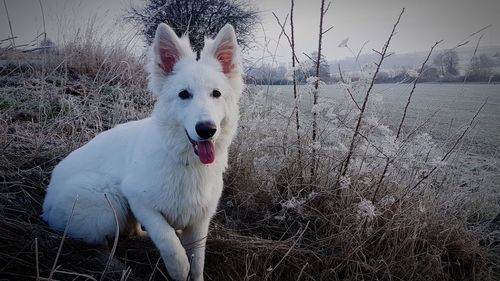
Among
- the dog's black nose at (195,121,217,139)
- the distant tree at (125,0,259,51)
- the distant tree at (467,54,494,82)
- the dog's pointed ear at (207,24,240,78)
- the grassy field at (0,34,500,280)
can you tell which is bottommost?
the grassy field at (0,34,500,280)

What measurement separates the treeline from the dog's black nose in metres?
1.27

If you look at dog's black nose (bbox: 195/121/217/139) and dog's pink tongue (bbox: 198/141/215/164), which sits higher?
dog's black nose (bbox: 195/121/217/139)

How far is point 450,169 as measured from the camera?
3738 mm

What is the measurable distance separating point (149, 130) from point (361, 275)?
1.97 metres

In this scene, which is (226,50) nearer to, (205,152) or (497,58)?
(205,152)

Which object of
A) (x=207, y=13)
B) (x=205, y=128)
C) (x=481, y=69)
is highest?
(x=207, y=13)

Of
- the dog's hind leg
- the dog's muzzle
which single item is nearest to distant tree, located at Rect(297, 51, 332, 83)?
the dog's muzzle

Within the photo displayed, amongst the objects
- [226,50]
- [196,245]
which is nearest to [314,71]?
[226,50]

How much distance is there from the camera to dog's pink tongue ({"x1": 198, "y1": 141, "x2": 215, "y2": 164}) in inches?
87.0

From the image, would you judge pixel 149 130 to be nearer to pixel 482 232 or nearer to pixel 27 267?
pixel 27 267

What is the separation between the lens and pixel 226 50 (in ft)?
8.87

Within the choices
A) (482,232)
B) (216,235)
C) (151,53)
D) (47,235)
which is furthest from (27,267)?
(482,232)

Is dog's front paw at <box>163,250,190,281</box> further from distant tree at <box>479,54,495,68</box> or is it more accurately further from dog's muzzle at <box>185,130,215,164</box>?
distant tree at <box>479,54,495,68</box>

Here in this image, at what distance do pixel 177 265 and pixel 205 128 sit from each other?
89 centimetres
